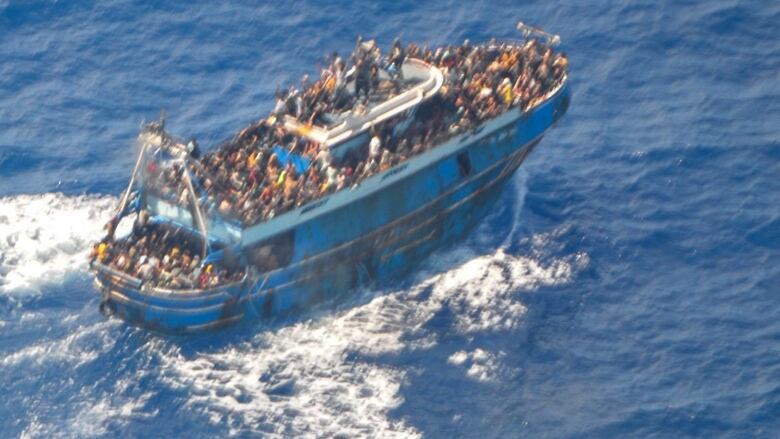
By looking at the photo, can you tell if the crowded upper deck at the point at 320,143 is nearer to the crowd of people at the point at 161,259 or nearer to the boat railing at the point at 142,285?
the crowd of people at the point at 161,259

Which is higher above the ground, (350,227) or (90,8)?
(90,8)

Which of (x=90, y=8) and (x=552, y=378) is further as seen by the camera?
(x=90, y=8)

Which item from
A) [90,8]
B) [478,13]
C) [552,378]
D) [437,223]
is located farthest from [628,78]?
[90,8]

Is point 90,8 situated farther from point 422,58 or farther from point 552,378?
point 552,378

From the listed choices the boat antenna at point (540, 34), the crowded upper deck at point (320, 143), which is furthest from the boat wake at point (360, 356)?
the boat antenna at point (540, 34)

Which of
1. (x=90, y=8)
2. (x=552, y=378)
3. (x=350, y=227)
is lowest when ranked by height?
(x=552, y=378)

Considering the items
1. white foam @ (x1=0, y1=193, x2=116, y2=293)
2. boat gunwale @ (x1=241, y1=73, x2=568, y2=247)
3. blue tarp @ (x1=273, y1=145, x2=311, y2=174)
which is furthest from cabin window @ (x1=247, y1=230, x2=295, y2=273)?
white foam @ (x1=0, y1=193, x2=116, y2=293)

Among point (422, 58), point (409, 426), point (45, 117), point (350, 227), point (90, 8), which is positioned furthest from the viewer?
point (90, 8)

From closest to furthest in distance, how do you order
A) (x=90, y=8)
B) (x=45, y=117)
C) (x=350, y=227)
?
(x=350, y=227), (x=45, y=117), (x=90, y=8)
